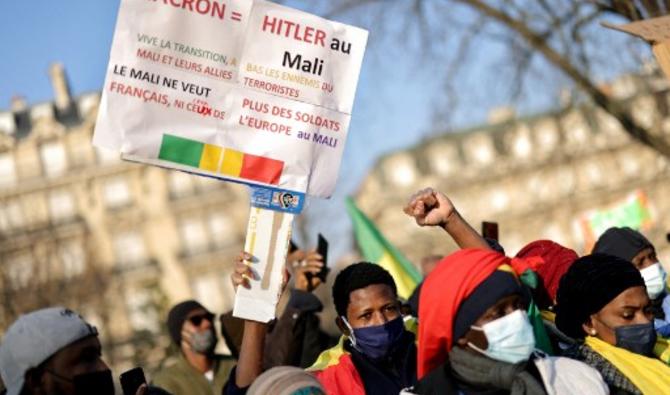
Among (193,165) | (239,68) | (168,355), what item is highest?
(239,68)

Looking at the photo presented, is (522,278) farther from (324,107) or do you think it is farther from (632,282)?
(324,107)

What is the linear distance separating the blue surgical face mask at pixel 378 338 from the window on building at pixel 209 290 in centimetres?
8329

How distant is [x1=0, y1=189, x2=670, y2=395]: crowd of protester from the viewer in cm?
494

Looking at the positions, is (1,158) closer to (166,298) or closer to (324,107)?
(166,298)

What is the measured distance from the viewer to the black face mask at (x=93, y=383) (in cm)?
→ 488

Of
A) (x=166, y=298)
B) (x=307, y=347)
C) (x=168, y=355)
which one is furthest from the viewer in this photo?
(x=166, y=298)

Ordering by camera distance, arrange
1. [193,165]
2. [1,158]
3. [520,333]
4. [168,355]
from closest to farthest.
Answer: [520,333], [193,165], [168,355], [1,158]

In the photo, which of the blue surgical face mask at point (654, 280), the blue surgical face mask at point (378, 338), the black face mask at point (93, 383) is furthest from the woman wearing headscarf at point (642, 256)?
the black face mask at point (93, 383)

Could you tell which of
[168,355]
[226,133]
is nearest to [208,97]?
[226,133]

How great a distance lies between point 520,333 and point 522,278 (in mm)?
731

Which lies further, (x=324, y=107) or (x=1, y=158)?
(x=1, y=158)

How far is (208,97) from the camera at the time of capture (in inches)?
240

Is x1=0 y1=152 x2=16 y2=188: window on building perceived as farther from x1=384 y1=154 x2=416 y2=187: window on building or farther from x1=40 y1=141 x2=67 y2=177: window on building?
x1=384 y1=154 x2=416 y2=187: window on building

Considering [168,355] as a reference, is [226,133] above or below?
above
